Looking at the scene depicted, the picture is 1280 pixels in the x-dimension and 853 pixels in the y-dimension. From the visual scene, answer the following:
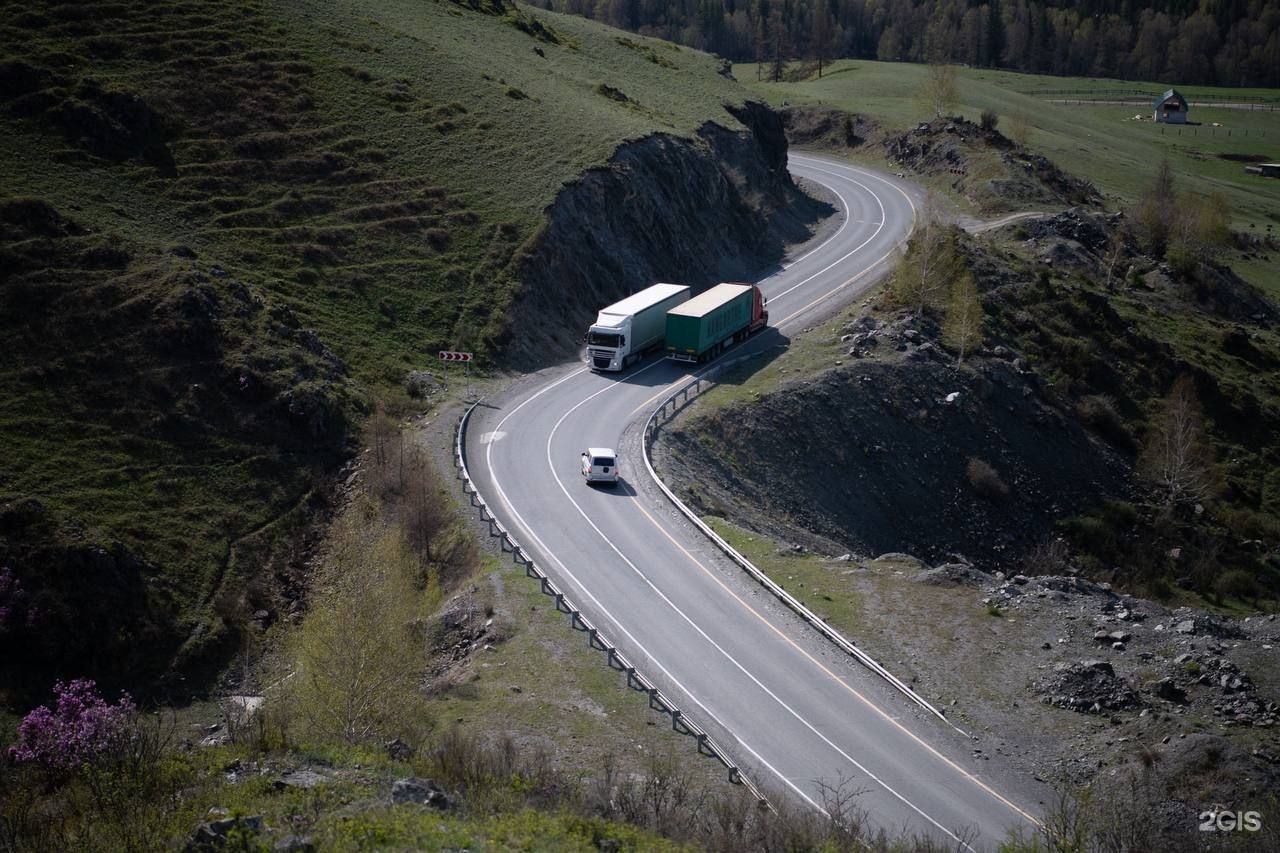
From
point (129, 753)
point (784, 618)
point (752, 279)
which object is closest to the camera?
point (129, 753)

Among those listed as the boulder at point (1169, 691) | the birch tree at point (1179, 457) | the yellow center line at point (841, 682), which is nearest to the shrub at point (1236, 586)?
the birch tree at point (1179, 457)

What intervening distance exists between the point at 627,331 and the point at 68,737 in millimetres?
34646

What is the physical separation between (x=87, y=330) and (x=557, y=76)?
2003 inches

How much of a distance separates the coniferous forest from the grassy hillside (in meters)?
107

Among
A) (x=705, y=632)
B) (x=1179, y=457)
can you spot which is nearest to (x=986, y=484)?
(x=1179, y=457)

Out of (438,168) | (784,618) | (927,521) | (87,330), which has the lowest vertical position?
(927,521)

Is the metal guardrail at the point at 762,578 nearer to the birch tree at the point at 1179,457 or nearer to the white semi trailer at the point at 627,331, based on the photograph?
the white semi trailer at the point at 627,331

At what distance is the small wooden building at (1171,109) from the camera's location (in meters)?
156

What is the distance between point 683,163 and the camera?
2923 inches

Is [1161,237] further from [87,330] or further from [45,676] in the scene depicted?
[45,676]

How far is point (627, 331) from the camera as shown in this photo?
54125 millimetres

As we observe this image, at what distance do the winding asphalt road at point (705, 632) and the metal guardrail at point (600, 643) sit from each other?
402 millimetres

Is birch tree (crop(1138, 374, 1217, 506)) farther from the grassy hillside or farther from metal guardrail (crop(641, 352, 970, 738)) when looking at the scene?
the grassy hillside

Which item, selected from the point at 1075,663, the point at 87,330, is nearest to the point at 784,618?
the point at 1075,663
